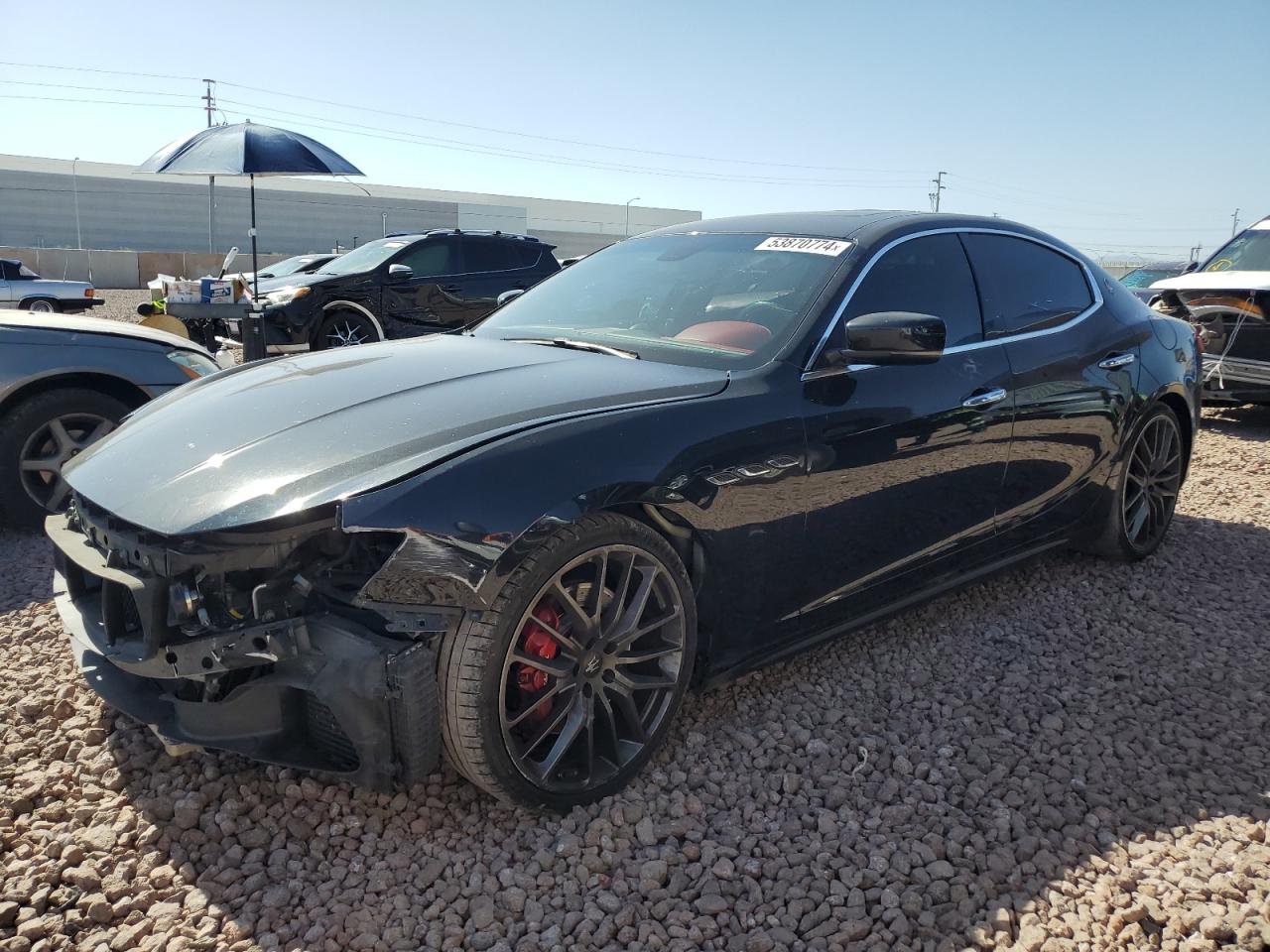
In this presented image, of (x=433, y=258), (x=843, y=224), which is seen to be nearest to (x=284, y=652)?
(x=843, y=224)

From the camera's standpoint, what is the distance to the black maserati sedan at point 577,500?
2.29 m

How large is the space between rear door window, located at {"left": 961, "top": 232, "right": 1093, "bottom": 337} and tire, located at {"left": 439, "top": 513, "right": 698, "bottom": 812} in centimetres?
190

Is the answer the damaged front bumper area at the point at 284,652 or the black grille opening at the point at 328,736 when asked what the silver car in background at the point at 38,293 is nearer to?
the damaged front bumper area at the point at 284,652

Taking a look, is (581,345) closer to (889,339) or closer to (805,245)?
(805,245)

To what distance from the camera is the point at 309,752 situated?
2.41 m

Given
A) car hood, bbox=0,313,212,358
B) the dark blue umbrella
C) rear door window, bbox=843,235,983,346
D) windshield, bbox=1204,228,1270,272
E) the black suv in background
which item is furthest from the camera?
the black suv in background

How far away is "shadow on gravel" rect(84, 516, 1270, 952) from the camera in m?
2.24

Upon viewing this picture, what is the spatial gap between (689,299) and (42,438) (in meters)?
3.51

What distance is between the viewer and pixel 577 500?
2428mm

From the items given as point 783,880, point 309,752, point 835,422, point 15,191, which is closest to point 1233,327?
point 835,422

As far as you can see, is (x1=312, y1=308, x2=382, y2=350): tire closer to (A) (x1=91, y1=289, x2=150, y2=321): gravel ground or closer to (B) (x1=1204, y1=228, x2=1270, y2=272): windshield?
(A) (x1=91, y1=289, x2=150, y2=321): gravel ground

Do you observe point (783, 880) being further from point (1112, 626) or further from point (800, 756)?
point (1112, 626)

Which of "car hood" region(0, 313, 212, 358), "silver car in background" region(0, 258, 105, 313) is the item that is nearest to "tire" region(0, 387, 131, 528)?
"car hood" region(0, 313, 212, 358)

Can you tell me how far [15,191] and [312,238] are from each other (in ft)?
39.5
